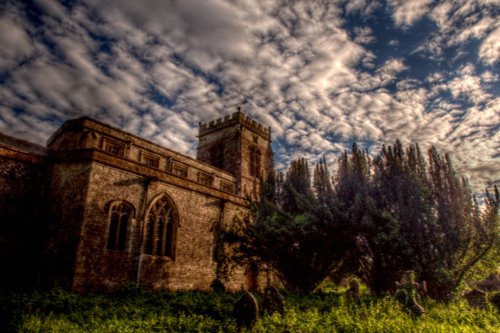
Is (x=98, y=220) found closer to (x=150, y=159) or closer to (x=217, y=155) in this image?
(x=150, y=159)

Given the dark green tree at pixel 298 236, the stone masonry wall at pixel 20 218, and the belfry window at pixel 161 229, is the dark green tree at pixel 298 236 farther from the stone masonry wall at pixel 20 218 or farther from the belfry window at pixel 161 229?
the stone masonry wall at pixel 20 218

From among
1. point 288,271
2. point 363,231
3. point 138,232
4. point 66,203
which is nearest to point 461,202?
point 363,231

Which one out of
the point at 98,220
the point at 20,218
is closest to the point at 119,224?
the point at 98,220

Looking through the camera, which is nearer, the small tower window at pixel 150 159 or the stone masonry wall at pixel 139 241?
the stone masonry wall at pixel 139 241

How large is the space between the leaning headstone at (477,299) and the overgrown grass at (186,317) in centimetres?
78

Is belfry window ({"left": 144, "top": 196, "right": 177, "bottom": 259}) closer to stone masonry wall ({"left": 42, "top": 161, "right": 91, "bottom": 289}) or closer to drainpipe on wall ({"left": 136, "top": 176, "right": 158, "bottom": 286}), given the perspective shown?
drainpipe on wall ({"left": 136, "top": 176, "right": 158, "bottom": 286})

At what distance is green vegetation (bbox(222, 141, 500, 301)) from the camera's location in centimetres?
1362

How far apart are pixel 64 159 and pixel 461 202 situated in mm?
17357

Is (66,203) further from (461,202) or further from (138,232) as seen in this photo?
(461,202)

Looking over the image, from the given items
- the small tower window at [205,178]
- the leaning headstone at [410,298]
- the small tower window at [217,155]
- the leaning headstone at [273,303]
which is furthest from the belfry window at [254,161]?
the leaning headstone at [273,303]

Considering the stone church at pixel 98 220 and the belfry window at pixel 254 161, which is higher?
the belfry window at pixel 254 161

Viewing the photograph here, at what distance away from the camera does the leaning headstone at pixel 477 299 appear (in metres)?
13.1

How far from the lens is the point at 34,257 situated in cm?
1332

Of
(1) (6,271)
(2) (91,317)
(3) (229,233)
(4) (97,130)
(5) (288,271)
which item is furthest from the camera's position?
(4) (97,130)
